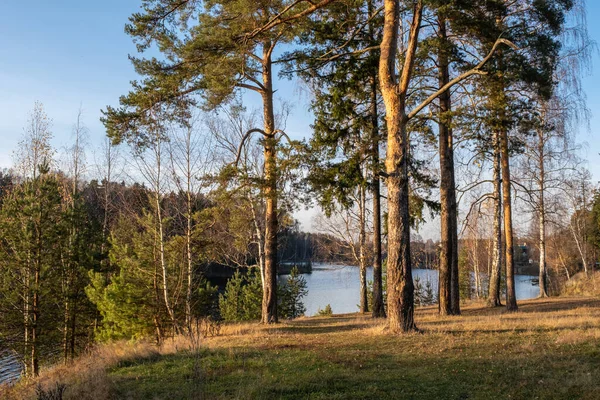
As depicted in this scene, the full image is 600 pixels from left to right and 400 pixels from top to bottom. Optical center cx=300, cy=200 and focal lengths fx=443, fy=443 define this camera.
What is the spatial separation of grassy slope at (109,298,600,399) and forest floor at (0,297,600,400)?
0.04 feet

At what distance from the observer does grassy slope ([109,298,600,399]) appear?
4.92 m

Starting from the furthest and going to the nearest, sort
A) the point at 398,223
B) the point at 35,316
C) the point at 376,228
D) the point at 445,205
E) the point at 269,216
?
the point at 35,316 → the point at 376,228 → the point at 269,216 → the point at 445,205 → the point at 398,223

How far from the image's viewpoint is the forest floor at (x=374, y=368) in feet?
16.2

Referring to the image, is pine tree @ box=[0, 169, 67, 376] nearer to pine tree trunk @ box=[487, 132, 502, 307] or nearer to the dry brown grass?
the dry brown grass

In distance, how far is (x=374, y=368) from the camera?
5.97 m

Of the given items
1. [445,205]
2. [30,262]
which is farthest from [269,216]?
[30,262]

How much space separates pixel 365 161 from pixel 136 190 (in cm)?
719

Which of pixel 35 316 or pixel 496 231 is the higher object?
pixel 496 231

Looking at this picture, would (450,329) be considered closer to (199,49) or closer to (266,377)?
(266,377)

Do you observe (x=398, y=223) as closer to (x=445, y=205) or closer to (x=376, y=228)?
(x=445, y=205)

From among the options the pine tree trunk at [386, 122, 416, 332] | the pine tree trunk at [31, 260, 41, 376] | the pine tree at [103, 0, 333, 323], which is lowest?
the pine tree trunk at [31, 260, 41, 376]

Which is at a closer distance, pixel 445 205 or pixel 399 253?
pixel 399 253

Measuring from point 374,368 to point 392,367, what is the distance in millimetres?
247

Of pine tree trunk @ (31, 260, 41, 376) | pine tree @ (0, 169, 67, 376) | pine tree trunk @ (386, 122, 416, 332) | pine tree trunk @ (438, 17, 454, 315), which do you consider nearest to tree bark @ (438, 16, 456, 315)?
pine tree trunk @ (438, 17, 454, 315)
